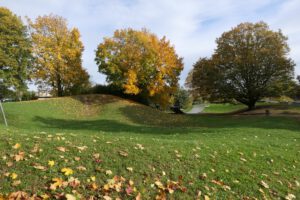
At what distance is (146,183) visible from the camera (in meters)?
4.30

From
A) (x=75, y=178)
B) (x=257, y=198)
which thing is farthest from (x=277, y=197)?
(x=75, y=178)

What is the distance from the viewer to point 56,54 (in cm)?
2862

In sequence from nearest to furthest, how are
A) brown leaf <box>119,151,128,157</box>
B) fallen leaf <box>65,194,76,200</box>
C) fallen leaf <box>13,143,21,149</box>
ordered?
fallen leaf <box>65,194,76,200</box> < fallen leaf <box>13,143,21,149</box> < brown leaf <box>119,151,128,157</box>

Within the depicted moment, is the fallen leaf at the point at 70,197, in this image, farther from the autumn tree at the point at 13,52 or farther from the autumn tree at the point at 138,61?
the autumn tree at the point at 13,52

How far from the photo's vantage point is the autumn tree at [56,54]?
93.6ft

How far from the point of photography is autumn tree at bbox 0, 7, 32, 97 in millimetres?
26125

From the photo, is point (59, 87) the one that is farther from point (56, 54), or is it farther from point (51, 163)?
point (51, 163)

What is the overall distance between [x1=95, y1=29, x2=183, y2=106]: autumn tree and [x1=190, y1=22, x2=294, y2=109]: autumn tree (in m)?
4.23

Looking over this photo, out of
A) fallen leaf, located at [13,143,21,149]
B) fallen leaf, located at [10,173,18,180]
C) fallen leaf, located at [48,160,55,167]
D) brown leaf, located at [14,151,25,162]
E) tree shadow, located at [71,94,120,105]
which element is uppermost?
tree shadow, located at [71,94,120,105]

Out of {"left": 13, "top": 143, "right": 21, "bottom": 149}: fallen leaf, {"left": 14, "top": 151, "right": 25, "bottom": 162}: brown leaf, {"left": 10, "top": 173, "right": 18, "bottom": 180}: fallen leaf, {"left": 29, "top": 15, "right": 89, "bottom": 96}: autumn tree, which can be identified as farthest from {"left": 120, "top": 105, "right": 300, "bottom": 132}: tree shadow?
{"left": 10, "top": 173, "right": 18, "bottom": 180}: fallen leaf

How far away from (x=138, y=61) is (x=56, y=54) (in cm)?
903

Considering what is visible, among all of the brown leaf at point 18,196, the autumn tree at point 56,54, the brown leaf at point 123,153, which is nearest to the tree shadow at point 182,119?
the autumn tree at point 56,54

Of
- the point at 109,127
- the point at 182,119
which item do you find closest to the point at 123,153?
the point at 109,127

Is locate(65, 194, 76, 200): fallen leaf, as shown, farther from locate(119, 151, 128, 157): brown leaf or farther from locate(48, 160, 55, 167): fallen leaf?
locate(119, 151, 128, 157): brown leaf
